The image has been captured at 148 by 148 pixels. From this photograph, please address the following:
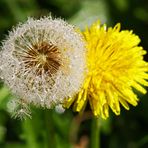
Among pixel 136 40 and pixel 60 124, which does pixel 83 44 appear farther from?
pixel 60 124

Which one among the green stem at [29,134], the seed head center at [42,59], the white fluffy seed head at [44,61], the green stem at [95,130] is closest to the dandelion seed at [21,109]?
the white fluffy seed head at [44,61]

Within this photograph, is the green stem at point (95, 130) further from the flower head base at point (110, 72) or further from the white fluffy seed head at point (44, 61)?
the white fluffy seed head at point (44, 61)

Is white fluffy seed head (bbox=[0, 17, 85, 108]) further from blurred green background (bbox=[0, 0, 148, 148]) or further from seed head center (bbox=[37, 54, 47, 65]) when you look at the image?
blurred green background (bbox=[0, 0, 148, 148])

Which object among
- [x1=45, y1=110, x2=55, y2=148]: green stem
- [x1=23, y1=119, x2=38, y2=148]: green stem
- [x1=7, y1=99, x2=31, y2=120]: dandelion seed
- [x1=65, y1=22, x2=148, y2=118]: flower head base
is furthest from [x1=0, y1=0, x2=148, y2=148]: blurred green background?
[x1=65, y1=22, x2=148, y2=118]: flower head base

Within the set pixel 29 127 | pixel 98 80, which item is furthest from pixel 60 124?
pixel 98 80

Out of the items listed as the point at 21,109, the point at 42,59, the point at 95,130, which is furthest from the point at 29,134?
the point at 42,59

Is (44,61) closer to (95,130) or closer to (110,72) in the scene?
(110,72)
